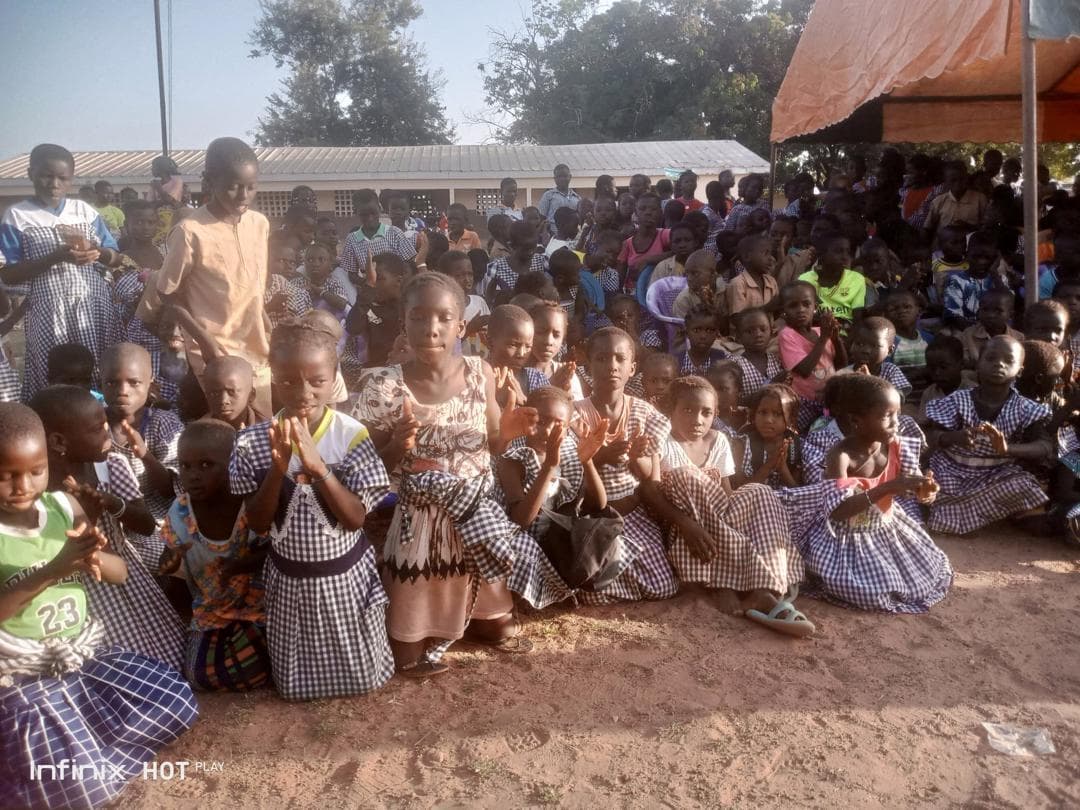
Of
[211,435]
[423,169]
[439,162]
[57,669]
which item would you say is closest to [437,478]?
[211,435]

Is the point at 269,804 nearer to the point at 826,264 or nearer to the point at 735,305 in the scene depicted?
the point at 735,305

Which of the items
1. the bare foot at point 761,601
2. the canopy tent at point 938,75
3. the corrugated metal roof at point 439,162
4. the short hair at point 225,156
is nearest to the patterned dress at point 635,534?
the bare foot at point 761,601

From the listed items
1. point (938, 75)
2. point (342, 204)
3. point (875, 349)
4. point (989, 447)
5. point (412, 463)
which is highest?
point (342, 204)

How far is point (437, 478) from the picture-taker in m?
2.98

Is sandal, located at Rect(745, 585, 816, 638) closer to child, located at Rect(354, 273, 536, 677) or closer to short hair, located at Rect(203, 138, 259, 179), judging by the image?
child, located at Rect(354, 273, 536, 677)

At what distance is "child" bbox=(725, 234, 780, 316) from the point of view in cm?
588

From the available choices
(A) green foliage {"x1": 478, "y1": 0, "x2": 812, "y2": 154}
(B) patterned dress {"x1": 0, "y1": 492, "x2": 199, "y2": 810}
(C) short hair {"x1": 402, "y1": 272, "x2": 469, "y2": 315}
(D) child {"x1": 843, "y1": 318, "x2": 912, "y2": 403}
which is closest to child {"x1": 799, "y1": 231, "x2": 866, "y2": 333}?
(D) child {"x1": 843, "y1": 318, "x2": 912, "y2": 403}

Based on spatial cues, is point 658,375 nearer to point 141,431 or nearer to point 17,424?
point 141,431

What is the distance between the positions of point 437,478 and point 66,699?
50.7 inches

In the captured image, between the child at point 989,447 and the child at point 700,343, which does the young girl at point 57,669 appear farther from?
the child at point 989,447

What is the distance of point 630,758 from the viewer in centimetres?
259

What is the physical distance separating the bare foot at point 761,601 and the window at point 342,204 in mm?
16075

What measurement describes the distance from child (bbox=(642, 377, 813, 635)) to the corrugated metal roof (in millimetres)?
14627

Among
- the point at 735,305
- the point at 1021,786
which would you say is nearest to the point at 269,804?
the point at 1021,786
